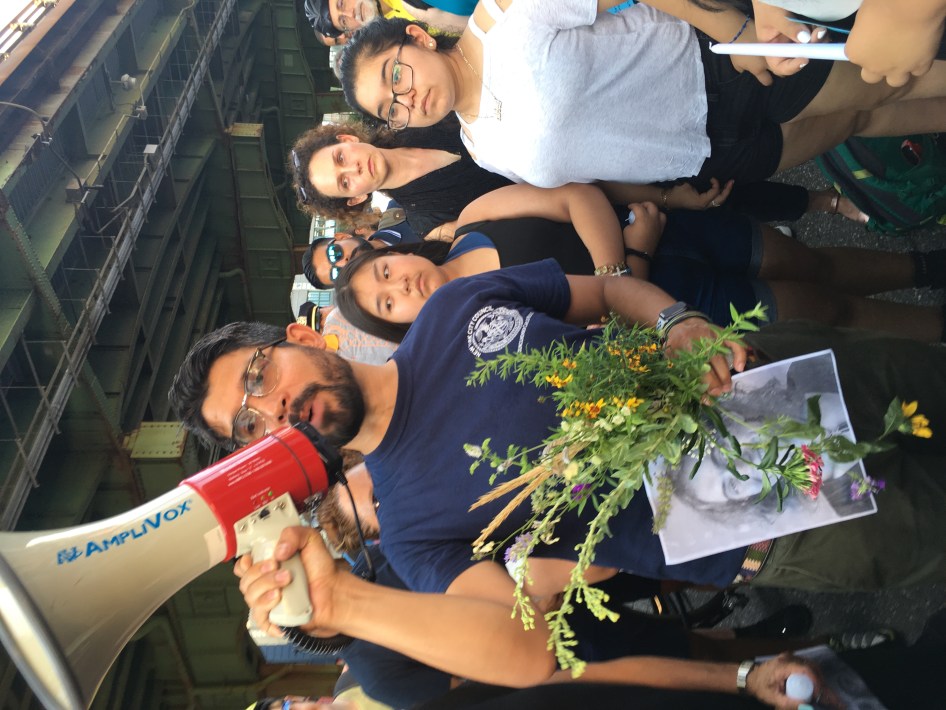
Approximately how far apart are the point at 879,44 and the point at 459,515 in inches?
45.2

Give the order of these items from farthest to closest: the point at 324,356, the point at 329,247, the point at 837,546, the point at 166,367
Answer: the point at 166,367 < the point at 329,247 < the point at 324,356 < the point at 837,546

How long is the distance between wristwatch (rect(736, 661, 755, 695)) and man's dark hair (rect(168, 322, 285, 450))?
1.45 metres

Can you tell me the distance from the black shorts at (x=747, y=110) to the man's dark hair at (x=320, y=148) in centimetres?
132

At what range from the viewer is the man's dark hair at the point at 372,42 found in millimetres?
2066

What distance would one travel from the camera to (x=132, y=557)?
1.26 meters

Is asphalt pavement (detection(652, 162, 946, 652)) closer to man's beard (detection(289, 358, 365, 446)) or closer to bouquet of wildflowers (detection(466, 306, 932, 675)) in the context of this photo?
bouquet of wildflowers (detection(466, 306, 932, 675))

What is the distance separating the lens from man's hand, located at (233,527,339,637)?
128 centimetres

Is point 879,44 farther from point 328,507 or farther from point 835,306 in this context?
point 328,507

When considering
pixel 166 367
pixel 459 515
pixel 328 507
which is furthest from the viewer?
pixel 166 367

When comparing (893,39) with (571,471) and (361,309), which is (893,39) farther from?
(361,309)

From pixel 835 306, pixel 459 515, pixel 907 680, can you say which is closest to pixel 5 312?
pixel 459 515

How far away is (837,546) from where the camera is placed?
1443 mm

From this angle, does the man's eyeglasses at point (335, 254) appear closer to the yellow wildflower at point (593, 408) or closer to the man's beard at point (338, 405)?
the man's beard at point (338, 405)

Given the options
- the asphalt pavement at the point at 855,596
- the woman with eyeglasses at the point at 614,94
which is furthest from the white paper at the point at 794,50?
the asphalt pavement at the point at 855,596
